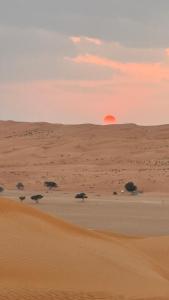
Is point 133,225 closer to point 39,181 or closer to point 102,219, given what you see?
point 102,219

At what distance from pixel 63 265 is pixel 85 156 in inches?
2184

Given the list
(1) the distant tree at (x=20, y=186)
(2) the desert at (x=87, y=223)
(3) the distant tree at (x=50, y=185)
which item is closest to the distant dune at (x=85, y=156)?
(2) the desert at (x=87, y=223)

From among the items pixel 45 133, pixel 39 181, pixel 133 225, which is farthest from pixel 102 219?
pixel 45 133

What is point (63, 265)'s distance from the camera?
10031 mm

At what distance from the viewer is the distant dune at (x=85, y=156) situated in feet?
156

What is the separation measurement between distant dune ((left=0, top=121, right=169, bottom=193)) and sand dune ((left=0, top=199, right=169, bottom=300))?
30.0 m

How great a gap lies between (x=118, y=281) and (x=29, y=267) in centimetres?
146

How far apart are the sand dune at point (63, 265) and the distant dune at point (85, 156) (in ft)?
98.3

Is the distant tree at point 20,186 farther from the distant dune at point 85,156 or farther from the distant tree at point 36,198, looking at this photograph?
the distant tree at point 36,198

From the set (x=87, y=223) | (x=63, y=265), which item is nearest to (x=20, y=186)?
(x=87, y=223)

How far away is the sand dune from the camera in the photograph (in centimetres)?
884

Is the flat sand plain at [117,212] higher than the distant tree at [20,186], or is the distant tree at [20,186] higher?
the distant tree at [20,186]

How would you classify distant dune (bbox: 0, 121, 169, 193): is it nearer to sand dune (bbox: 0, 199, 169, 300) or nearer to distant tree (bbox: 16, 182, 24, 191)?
distant tree (bbox: 16, 182, 24, 191)

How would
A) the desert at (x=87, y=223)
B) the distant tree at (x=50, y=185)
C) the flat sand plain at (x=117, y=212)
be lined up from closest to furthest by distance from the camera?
the desert at (x=87, y=223) → the flat sand plain at (x=117, y=212) → the distant tree at (x=50, y=185)
